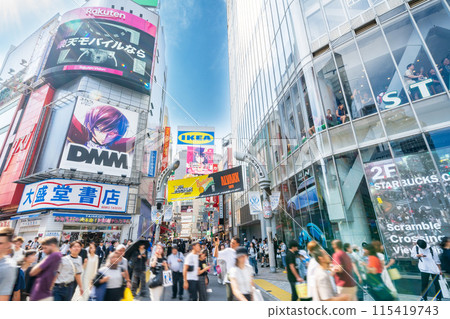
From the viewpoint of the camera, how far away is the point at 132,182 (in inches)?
862

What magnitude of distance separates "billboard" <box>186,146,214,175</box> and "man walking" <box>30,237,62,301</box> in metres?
13.0

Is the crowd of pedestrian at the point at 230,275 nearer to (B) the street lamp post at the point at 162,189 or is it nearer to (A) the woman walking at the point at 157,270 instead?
(A) the woman walking at the point at 157,270

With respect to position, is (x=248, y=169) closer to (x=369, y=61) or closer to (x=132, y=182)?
(x=132, y=182)

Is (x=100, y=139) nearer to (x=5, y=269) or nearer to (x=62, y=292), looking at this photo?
(x=62, y=292)

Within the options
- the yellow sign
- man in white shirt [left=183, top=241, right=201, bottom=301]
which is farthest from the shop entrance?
man in white shirt [left=183, top=241, right=201, bottom=301]

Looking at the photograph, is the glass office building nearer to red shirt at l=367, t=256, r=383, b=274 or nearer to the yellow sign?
red shirt at l=367, t=256, r=383, b=274

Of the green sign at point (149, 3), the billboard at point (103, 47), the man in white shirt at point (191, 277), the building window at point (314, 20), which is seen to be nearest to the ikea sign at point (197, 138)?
the building window at point (314, 20)

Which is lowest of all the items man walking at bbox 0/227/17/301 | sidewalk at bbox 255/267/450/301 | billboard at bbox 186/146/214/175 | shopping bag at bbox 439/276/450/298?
sidewalk at bbox 255/267/450/301

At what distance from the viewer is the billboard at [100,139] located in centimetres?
1916

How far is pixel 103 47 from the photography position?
23391mm

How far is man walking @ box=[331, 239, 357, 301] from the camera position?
2.92m

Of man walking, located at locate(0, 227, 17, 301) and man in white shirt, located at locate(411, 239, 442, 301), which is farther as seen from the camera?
man in white shirt, located at locate(411, 239, 442, 301)

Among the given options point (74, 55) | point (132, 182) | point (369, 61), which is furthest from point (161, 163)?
point (369, 61)
